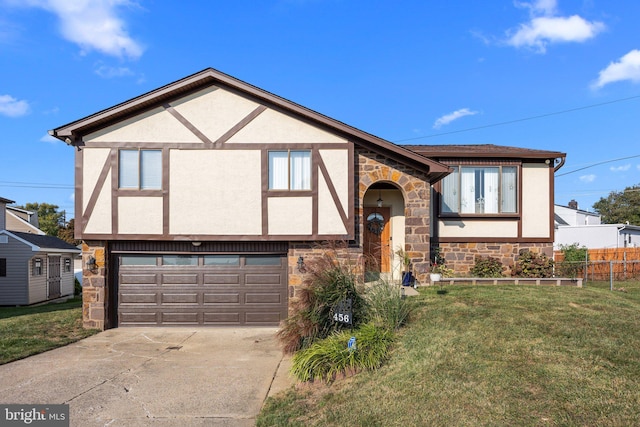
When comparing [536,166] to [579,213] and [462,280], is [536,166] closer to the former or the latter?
[462,280]

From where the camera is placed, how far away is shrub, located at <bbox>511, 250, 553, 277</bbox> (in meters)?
12.8

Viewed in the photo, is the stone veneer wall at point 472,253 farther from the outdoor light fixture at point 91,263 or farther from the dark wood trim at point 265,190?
the outdoor light fixture at point 91,263

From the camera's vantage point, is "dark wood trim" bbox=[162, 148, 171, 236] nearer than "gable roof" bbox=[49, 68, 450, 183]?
No

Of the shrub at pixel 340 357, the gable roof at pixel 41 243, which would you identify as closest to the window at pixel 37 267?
the gable roof at pixel 41 243

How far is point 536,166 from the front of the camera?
13.4m

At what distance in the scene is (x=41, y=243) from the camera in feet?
72.1

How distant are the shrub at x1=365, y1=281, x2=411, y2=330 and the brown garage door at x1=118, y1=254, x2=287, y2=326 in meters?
4.23

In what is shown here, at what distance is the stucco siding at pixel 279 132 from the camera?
11.3 metres

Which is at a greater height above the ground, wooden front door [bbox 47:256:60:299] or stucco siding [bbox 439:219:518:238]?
stucco siding [bbox 439:219:518:238]

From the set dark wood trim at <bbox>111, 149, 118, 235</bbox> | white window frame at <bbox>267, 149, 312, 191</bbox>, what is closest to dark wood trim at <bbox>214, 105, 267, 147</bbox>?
white window frame at <bbox>267, 149, 312, 191</bbox>

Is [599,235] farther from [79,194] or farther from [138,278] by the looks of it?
[79,194]

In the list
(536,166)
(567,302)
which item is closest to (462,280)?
(567,302)

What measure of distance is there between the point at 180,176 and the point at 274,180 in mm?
2505

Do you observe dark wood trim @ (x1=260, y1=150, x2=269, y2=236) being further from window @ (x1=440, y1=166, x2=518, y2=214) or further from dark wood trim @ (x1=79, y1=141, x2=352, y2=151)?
window @ (x1=440, y1=166, x2=518, y2=214)
